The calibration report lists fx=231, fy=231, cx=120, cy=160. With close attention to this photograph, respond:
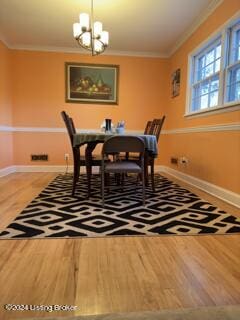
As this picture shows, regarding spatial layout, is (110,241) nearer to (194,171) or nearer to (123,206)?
(123,206)

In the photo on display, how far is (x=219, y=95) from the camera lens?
277cm

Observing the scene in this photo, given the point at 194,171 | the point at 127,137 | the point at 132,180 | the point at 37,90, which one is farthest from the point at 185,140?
the point at 37,90

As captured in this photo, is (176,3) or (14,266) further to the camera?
(176,3)

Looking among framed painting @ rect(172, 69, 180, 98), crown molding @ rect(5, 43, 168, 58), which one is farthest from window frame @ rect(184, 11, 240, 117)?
crown molding @ rect(5, 43, 168, 58)

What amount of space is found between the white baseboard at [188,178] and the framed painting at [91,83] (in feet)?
4.60

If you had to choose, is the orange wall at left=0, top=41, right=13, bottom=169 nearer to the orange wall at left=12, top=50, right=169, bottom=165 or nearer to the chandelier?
the orange wall at left=12, top=50, right=169, bottom=165

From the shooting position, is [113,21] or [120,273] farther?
[113,21]

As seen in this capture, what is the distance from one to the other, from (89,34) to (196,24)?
63.4 inches

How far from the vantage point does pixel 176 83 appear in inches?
168

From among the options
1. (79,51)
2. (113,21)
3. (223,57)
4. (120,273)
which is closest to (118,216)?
(120,273)

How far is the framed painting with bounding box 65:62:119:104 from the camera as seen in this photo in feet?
14.6

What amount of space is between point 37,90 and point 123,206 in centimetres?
325

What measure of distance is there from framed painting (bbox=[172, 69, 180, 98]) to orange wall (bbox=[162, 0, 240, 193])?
0.10 metres

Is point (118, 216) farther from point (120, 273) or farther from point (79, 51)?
point (79, 51)
